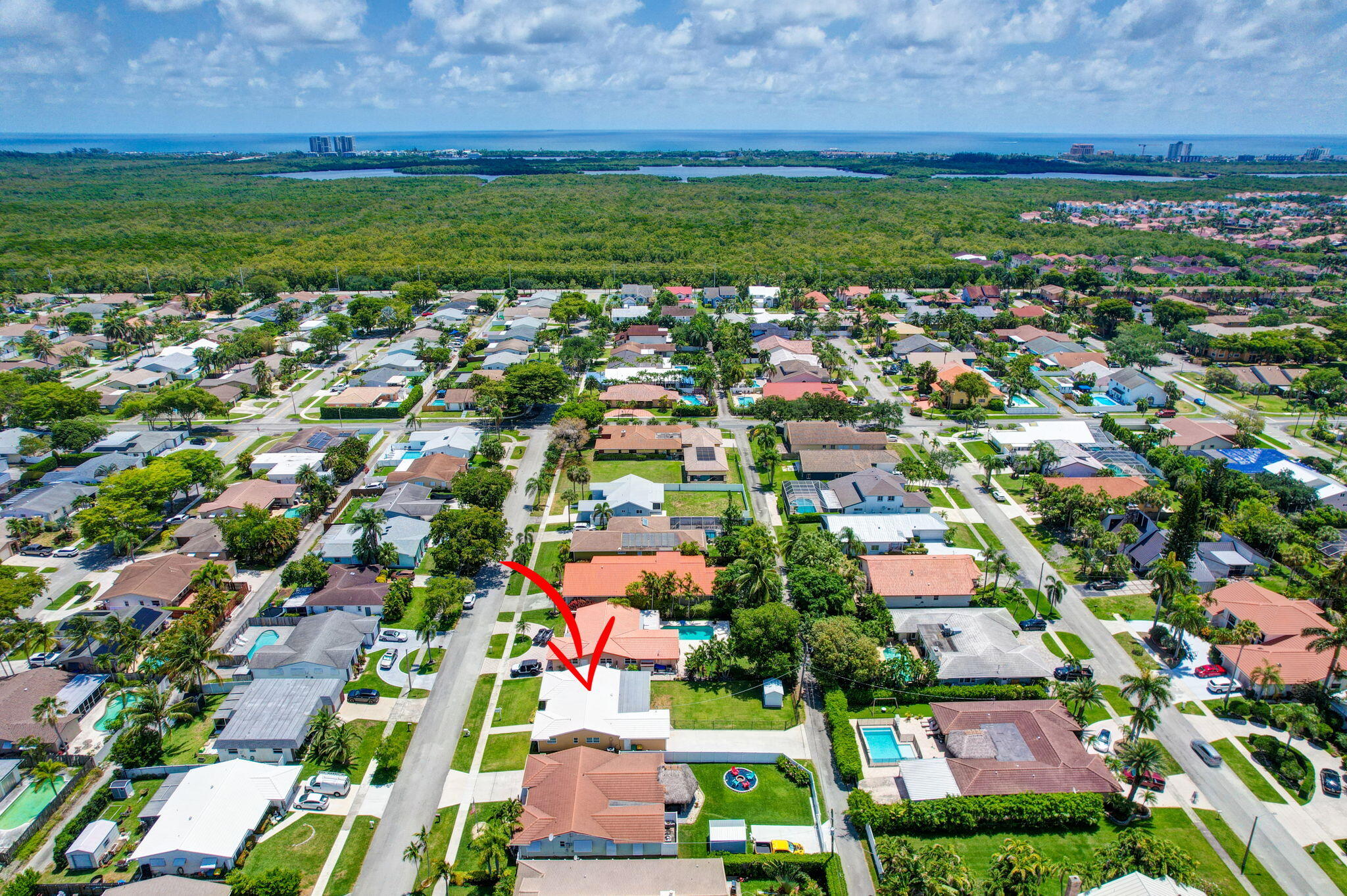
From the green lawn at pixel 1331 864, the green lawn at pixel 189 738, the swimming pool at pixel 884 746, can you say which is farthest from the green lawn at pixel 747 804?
the green lawn at pixel 189 738

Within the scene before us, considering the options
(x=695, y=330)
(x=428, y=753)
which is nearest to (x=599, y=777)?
(x=428, y=753)

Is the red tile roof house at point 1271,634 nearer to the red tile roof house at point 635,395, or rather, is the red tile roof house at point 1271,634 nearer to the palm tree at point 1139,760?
the palm tree at point 1139,760

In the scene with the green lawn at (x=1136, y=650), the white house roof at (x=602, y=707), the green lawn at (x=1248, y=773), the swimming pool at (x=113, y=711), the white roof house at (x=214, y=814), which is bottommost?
the swimming pool at (x=113, y=711)

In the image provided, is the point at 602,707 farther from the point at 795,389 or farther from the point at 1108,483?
the point at 795,389

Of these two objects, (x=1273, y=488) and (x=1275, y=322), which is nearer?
(x=1273, y=488)

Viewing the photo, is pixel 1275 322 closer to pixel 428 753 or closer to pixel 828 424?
pixel 828 424

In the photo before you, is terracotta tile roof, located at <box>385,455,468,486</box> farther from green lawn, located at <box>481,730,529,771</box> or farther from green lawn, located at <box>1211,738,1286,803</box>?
green lawn, located at <box>1211,738,1286,803</box>
